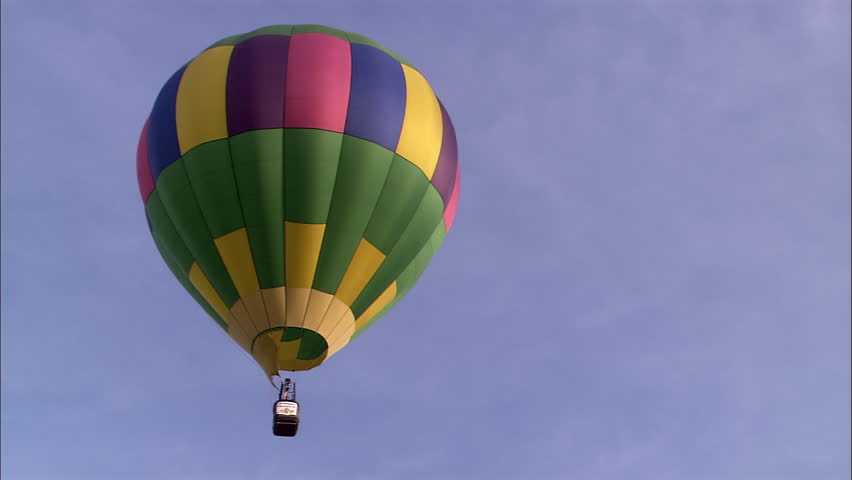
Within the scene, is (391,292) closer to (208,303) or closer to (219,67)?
(208,303)

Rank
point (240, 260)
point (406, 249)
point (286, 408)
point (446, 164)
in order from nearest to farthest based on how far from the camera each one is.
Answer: point (286, 408) < point (240, 260) < point (406, 249) < point (446, 164)

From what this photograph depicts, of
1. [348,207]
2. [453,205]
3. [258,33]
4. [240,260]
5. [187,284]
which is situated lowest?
[240,260]

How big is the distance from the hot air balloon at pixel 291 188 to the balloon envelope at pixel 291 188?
0.07 feet

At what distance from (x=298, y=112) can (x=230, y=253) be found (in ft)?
8.06

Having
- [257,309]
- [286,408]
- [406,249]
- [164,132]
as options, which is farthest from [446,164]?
[286,408]

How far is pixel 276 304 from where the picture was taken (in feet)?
50.7

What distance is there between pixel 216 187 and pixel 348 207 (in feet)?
6.81

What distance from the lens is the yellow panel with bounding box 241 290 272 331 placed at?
15508 millimetres

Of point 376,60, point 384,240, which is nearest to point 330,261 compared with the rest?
point 384,240

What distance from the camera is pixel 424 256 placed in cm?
1738

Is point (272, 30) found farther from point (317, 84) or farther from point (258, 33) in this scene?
point (317, 84)

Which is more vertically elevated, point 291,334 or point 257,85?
point 257,85

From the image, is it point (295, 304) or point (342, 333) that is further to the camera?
point (342, 333)

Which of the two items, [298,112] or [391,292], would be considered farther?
[391,292]
